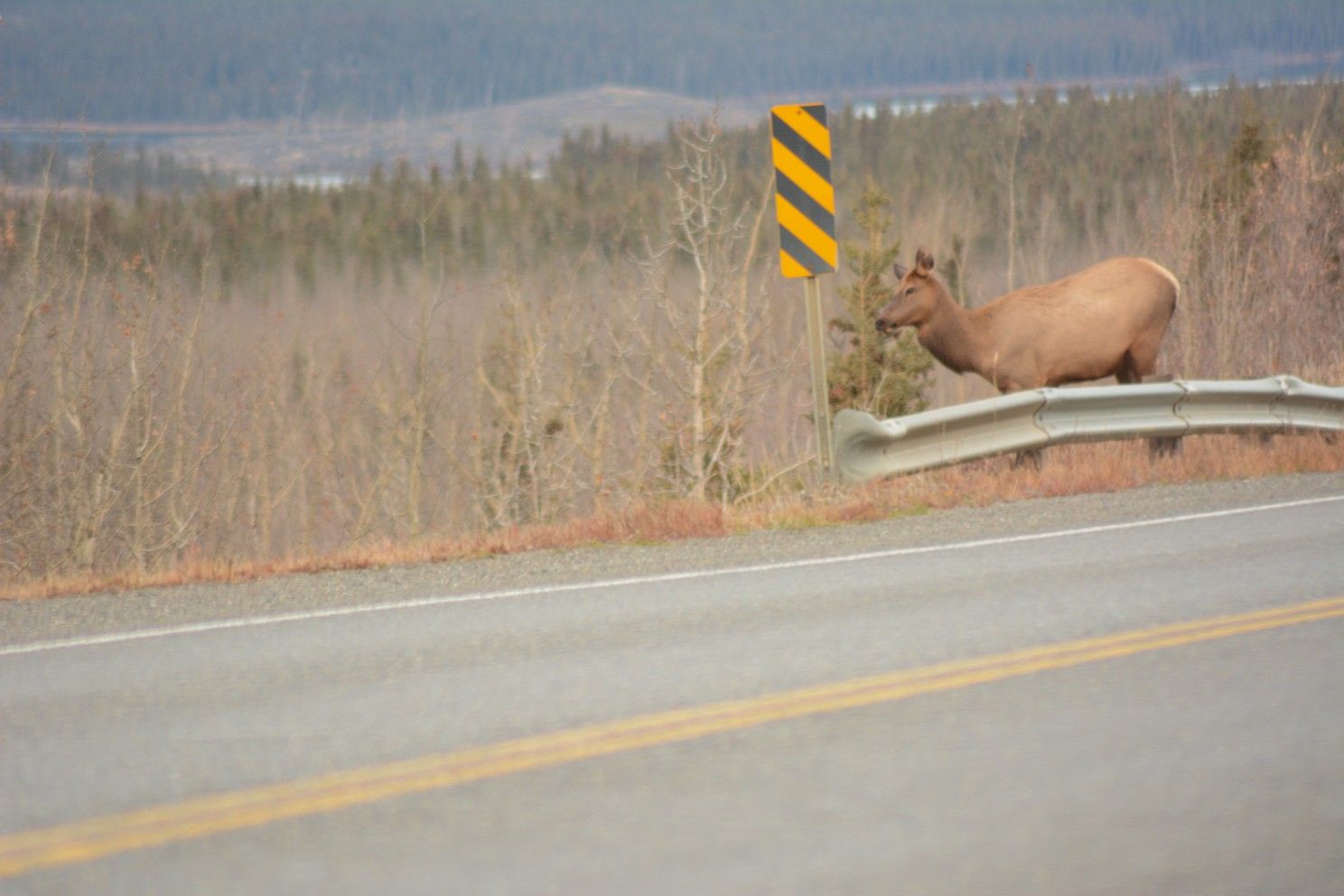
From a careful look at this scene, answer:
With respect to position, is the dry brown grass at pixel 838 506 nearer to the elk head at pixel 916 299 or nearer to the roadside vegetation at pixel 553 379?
the roadside vegetation at pixel 553 379

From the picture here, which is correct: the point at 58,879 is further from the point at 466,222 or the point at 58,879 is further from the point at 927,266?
the point at 466,222

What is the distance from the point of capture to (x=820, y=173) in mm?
12945

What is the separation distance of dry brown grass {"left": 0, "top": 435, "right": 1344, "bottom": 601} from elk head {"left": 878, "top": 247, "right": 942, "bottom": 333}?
5.35 feet

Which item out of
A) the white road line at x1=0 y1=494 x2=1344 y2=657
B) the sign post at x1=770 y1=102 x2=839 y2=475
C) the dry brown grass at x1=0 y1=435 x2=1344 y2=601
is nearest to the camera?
the white road line at x1=0 y1=494 x2=1344 y2=657

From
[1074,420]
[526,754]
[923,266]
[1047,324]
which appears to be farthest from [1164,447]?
[526,754]

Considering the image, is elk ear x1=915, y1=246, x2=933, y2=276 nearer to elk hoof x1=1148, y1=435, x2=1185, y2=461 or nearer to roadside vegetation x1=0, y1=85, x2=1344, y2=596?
roadside vegetation x1=0, y1=85, x2=1344, y2=596

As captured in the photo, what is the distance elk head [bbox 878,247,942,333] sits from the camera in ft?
49.5

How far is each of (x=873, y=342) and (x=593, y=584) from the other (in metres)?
27.5

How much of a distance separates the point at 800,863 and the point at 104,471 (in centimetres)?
2007

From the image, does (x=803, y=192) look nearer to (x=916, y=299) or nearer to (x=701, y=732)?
(x=916, y=299)

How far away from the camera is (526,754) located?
5422mm

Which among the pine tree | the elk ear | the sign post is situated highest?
the sign post

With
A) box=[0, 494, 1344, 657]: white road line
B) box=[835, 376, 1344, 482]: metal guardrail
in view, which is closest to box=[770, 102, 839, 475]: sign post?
box=[835, 376, 1344, 482]: metal guardrail

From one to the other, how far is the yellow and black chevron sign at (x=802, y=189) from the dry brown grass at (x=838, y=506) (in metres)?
1.92
